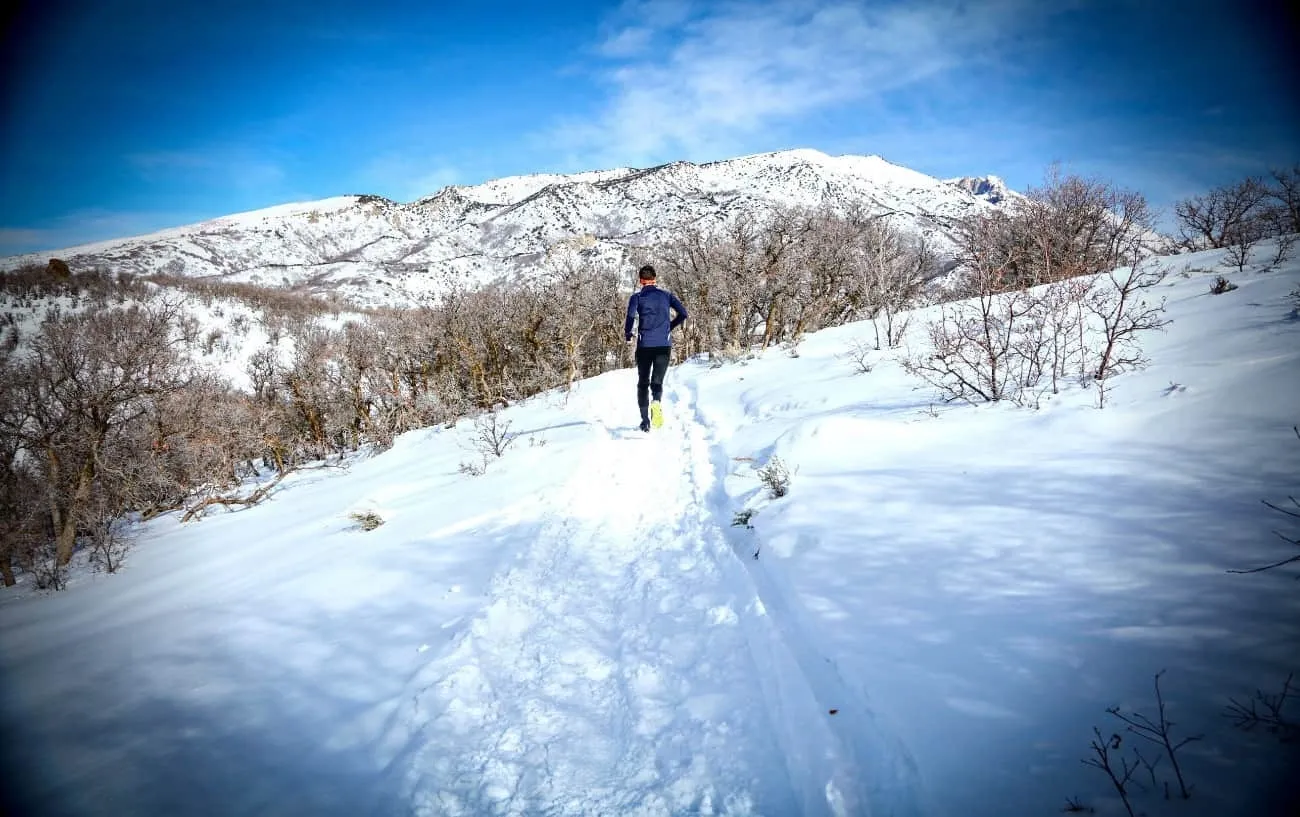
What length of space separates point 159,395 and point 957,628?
44.1ft

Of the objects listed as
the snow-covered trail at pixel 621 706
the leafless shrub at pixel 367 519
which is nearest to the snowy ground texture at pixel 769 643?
the snow-covered trail at pixel 621 706

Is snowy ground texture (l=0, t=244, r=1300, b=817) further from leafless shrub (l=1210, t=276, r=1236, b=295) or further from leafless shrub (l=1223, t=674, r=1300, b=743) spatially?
leafless shrub (l=1210, t=276, r=1236, b=295)

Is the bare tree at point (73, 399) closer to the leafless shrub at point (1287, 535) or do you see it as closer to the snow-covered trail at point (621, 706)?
the snow-covered trail at point (621, 706)

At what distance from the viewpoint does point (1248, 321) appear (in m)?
4.55

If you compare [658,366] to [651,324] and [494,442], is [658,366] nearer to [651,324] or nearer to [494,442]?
[651,324]

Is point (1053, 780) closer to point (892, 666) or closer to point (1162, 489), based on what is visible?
point (892, 666)

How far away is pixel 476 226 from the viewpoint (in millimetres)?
125312

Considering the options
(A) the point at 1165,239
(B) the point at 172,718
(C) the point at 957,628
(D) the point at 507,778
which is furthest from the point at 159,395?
(A) the point at 1165,239

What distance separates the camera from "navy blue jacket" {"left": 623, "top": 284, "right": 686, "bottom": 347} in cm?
693

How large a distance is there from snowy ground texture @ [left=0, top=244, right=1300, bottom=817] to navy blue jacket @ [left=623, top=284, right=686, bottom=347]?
312 cm

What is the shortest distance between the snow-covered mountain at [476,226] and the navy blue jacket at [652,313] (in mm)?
64603

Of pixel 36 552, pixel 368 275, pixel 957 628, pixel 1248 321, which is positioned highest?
pixel 368 275

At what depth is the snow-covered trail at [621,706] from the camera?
6.48ft

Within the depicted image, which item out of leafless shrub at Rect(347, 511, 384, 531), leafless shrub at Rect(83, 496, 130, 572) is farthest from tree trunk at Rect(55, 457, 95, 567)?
leafless shrub at Rect(347, 511, 384, 531)
